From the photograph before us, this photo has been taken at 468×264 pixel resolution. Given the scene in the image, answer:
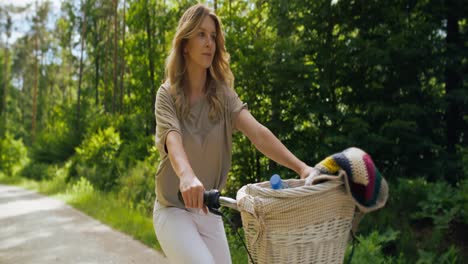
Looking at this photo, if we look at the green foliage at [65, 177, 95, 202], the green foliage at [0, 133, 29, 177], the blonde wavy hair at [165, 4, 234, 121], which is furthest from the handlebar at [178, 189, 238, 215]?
the green foliage at [0, 133, 29, 177]

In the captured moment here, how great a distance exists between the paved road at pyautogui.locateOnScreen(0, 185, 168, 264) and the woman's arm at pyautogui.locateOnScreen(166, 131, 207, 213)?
4.55 metres

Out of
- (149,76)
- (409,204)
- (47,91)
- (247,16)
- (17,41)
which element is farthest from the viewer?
(47,91)

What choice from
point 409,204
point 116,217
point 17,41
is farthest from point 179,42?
point 17,41

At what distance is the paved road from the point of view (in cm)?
715

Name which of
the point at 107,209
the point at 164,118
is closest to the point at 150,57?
the point at 107,209

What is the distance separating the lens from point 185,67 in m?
2.84

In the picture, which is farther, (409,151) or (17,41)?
(17,41)

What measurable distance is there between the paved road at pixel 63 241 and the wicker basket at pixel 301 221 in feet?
16.6

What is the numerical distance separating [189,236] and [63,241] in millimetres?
6418

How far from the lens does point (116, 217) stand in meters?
9.88

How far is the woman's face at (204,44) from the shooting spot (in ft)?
8.98

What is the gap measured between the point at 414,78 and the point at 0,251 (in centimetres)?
726

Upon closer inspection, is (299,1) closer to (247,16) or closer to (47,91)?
(247,16)

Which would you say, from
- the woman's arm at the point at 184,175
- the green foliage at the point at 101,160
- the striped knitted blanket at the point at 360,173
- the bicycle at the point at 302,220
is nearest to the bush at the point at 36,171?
the green foliage at the point at 101,160
